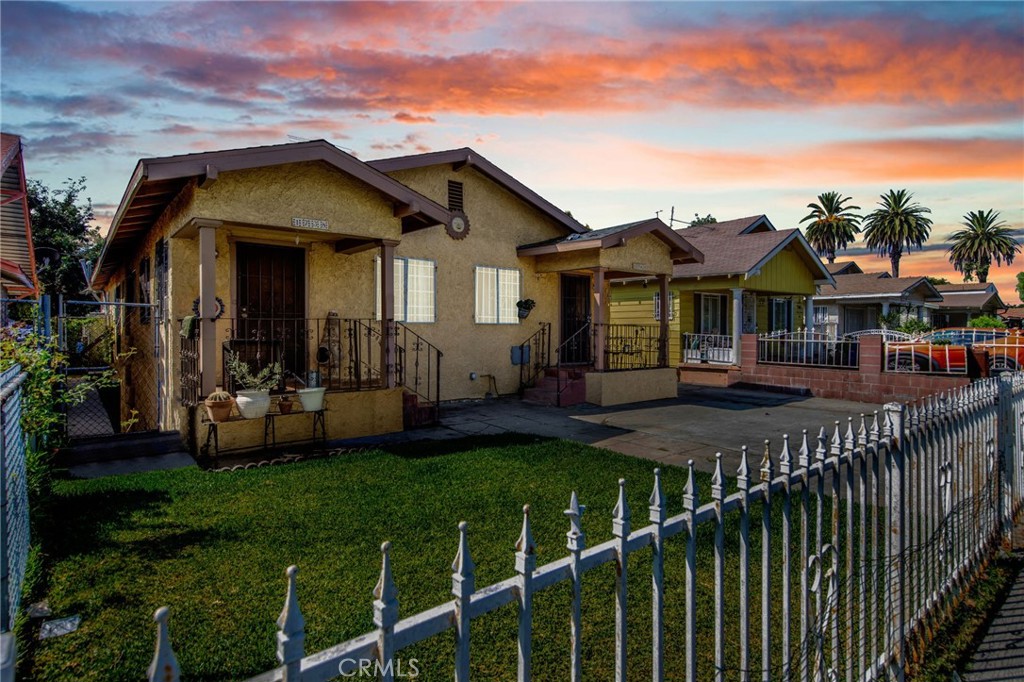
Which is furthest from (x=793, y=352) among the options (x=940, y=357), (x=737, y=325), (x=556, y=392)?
(x=556, y=392)

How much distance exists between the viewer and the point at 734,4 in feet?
24.1

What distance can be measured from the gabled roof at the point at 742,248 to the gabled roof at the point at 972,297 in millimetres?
23045

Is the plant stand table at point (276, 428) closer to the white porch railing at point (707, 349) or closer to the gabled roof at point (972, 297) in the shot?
the white porch railing at point (707, 349)

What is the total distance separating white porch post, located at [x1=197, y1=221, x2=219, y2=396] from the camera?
7543 mm

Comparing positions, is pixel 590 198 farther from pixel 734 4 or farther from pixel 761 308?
pixel 761 308

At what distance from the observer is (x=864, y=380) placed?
14.0 meters

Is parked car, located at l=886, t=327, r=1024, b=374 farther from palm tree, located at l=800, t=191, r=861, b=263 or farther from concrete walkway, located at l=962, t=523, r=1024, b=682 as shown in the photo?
palm tree, located at l=800, t=191, r=861, b=263

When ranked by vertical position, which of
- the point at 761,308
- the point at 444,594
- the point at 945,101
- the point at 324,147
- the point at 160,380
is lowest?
the point at 444,594

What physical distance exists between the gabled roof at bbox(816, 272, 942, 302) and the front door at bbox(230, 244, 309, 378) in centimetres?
2369

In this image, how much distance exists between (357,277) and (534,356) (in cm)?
500

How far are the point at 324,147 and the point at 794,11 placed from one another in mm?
6747

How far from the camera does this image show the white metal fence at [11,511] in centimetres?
262

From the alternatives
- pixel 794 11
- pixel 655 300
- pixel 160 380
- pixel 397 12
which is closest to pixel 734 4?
pixel 794 11

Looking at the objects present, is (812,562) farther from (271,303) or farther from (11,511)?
(271,303)
